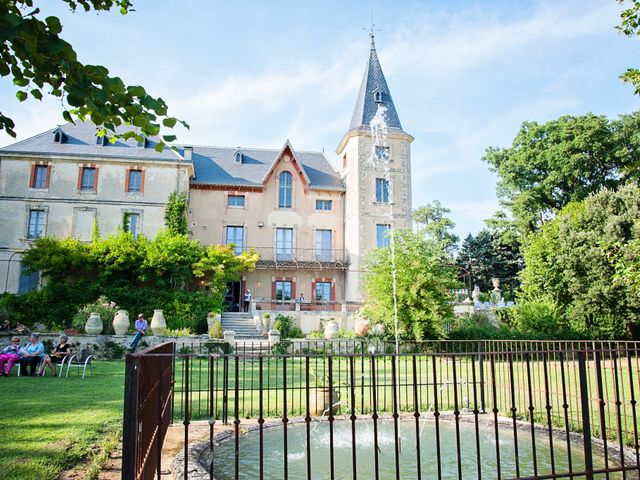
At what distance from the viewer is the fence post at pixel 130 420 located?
10.3 feet

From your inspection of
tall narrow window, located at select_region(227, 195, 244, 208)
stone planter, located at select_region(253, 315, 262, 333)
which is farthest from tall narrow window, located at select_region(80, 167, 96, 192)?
stone planter, located at select_region(253, 315, 262, 333)

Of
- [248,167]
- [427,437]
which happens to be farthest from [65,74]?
[248,167]

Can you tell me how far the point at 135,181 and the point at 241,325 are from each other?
11.4 m

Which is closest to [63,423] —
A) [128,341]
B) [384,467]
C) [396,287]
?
[384,467]

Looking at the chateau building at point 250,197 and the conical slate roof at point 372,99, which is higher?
the conical slate roof at point 372,99

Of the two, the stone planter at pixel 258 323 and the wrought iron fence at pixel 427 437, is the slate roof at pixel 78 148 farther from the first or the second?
the wrought iron fence at pixel 427 437

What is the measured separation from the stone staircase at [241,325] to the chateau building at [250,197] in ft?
9.60

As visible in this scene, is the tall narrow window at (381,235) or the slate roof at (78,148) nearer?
the slate roof at (78,148)

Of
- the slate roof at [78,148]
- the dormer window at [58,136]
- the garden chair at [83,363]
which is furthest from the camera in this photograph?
the dormer window at [58,136]

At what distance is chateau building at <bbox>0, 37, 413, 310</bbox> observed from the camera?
89.9ft

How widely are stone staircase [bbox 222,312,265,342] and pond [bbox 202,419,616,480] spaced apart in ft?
48.7

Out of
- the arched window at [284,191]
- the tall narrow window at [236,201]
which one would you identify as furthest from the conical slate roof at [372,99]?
the tall narrow window at [236,201]

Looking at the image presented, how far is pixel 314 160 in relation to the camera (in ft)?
116

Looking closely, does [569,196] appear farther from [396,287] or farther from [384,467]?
[384,467]
